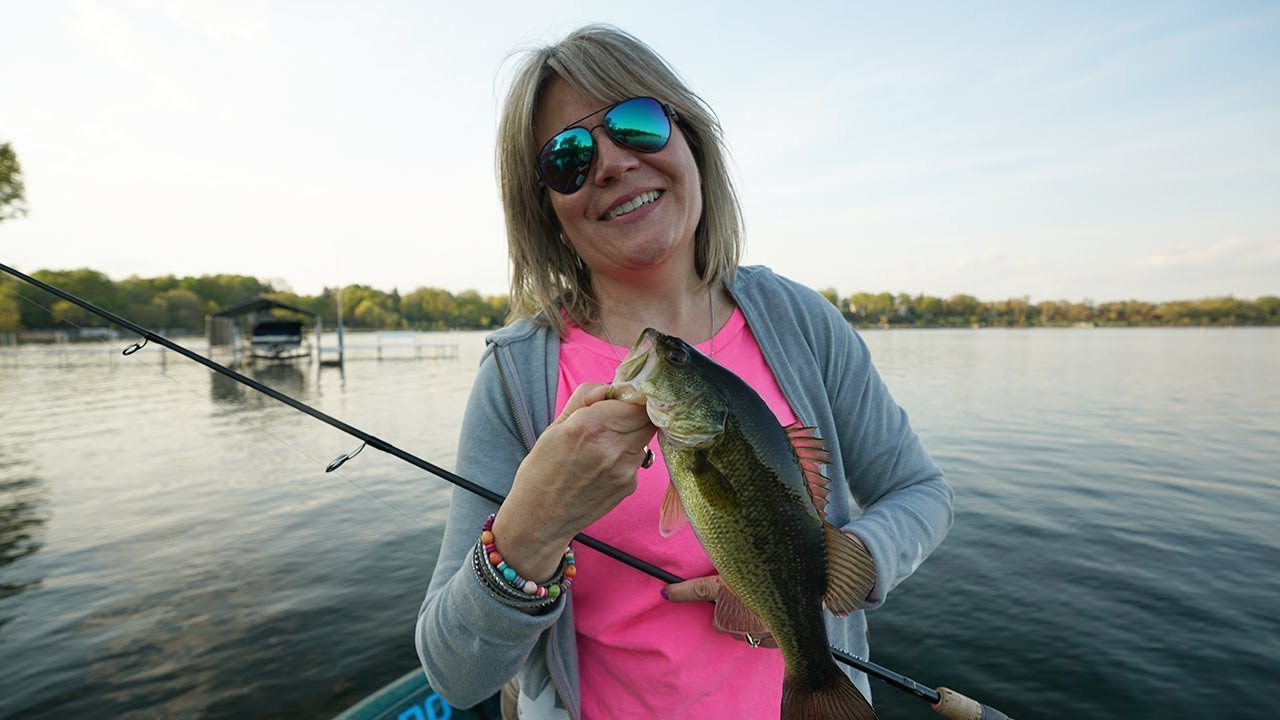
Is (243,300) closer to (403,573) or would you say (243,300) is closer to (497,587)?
(403,573)

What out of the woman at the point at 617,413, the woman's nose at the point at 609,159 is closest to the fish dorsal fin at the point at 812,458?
the woman at the point at 617,413

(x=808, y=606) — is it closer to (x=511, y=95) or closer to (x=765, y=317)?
(x=765, y=317)

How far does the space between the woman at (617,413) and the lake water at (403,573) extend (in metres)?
4.05

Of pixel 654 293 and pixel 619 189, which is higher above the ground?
pixel 619 189

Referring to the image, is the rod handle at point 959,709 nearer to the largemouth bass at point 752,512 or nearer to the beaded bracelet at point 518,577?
the largemouth bass at point 752,512

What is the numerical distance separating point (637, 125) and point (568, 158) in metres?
0.24

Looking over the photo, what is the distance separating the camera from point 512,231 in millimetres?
2303

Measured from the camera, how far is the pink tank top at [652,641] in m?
1.79

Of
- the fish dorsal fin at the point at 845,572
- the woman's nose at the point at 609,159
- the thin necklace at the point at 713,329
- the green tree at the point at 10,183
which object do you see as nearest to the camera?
the fish dorsal fin at the point at 845,572

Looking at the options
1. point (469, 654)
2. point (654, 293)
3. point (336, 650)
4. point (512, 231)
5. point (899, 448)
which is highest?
point (512, 231)

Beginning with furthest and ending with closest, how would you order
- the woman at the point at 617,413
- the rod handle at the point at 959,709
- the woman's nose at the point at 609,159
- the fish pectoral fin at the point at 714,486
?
the rod handle at the point at 959,709, the woman's nose at the point at 609,159, the fish pectoral fin at the point at 714,486, the woman at the point at 617,413

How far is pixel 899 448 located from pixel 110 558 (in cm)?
1201

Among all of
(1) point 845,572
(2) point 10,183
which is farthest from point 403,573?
(2) point 10,183

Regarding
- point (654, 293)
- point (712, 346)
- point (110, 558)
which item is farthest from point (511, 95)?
point (110, 558)
